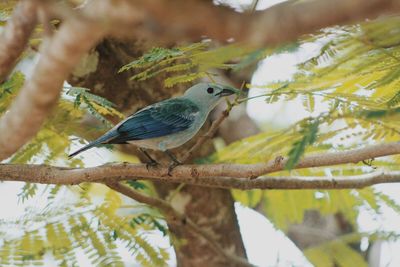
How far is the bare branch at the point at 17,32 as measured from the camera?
5.81ft

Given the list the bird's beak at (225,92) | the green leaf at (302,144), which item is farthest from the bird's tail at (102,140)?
the green leaf at (302,144)

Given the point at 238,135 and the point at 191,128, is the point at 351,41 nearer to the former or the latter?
the point at 191,128

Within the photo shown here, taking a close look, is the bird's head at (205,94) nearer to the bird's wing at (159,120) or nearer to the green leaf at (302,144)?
the bird's wing at (159,120)

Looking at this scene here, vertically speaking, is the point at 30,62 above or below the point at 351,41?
below

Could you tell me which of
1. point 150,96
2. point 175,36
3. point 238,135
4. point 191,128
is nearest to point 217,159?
point 191,128

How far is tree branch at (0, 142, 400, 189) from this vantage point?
3367 millimetres

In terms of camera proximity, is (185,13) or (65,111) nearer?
(185,13)

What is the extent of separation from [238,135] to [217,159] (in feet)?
5.50

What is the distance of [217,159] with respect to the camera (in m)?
4.74

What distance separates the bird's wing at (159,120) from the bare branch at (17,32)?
7.74ft

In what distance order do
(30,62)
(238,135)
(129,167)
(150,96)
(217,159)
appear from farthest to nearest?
(238,135) < (30,62) < (150,96) < (217,159) < (129,167)

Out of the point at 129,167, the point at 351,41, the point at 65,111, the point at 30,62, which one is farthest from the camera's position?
the point at 30,62

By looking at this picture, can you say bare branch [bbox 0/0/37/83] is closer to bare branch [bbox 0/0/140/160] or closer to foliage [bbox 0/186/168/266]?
bare branch [bbox 0/0/140/160]

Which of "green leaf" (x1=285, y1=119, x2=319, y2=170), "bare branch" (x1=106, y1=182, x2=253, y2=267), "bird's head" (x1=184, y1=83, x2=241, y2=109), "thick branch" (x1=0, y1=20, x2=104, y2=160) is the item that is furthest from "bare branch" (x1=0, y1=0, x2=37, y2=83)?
"bird's head" (x1=184, y1=83, x2=241, y2=109)
